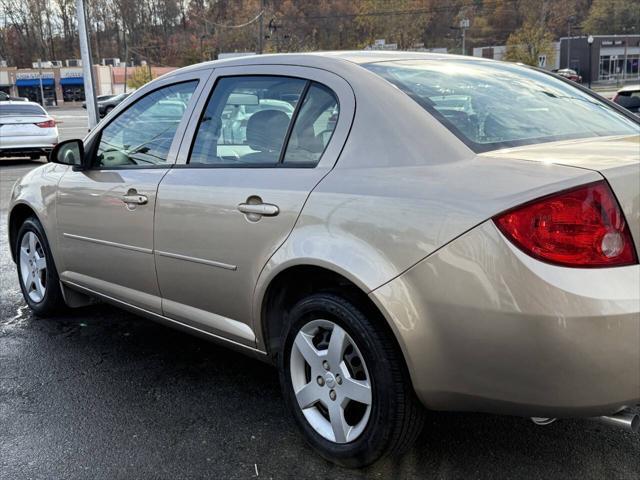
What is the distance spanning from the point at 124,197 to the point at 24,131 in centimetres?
1282

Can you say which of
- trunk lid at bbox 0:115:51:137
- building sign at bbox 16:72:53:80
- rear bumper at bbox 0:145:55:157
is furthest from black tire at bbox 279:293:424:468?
building sign at bbox 16:72:53:80

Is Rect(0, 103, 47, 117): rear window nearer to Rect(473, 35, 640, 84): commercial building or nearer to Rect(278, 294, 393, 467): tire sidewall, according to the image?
Rect(278, 294, 393, 467): tire sidewall

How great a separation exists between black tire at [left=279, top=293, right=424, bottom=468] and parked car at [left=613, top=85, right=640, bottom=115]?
44.0ft

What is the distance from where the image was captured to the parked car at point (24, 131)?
1449 centimetres

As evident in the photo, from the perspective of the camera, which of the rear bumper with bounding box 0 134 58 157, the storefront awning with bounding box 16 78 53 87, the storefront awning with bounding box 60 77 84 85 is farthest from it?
the storefront awning with bounding box 60 77 84 85

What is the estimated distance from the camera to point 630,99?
14.6 metres

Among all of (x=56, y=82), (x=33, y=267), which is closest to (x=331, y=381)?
(x=33, y=267)

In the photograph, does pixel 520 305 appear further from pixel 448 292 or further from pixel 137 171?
pixel 137 171

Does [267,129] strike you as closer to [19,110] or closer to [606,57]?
[19,110]

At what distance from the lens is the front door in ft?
11.0

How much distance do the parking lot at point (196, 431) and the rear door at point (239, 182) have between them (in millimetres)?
440

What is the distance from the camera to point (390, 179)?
7.73 feet

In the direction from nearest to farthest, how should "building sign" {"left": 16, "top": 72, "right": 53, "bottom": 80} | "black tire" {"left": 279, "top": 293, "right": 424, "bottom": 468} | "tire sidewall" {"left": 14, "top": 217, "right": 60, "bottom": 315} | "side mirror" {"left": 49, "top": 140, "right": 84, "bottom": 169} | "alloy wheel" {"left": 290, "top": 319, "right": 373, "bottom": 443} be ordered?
1. "black tire" {"left": 279, "top": 293, "right": 424, "bottom": 468}
2. "alloy wheel" {"left": 290, "top": 319, "right": 373, "bottom": 443}
3. "side mirror" {"left": 49, "top": 140, "right": 84, "bottom": 169}
4. "tire sidewall" {"left": 14, "top": 217, "right": 60, "bottom": 315}
5. "building sign" {"left": 16, "top": 72, "right": 53, "bottom": 80}

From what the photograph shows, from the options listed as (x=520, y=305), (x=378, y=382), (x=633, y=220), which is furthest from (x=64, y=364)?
(x=633, y=220)
